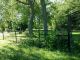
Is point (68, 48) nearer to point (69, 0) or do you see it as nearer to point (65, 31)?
point (65, 31)

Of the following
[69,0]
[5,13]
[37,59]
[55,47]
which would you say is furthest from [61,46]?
[5,13]

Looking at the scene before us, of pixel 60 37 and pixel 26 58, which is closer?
pixel 26 58

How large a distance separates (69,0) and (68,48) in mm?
10401

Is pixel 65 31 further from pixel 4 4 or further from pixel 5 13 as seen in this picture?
pixel 5 13

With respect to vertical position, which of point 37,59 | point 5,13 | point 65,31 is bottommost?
point 37,59

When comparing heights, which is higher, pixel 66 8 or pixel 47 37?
pixel 66 8

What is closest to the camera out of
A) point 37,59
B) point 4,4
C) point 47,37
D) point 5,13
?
point 37,59

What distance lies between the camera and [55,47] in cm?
1689

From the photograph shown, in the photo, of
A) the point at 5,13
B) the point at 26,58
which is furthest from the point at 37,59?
the point at 5,13

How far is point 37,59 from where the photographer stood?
11906 millimetres

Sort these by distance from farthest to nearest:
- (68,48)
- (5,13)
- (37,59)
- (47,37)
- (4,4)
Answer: (5,13) < (4,4) < (47,37) < (68,48) < (37,59)

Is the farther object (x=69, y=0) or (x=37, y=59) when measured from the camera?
(x=69, y=0)

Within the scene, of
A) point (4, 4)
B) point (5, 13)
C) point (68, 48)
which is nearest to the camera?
point (68, 48)

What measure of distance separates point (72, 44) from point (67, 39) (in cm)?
65
